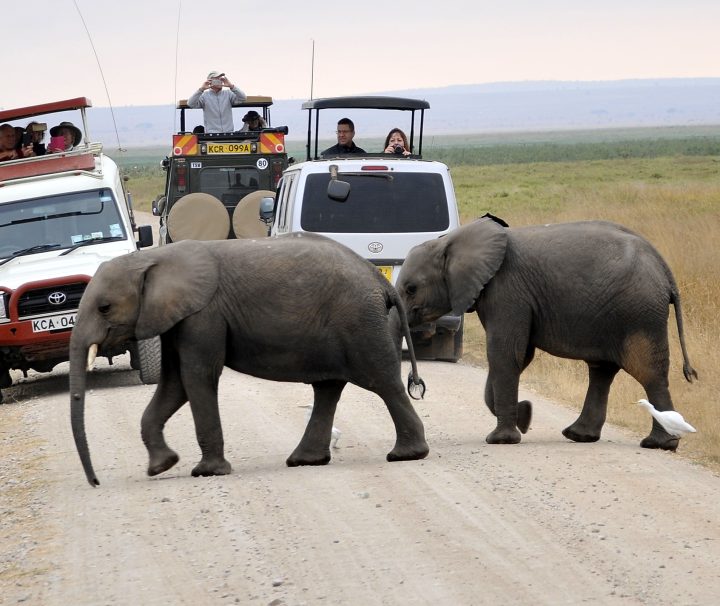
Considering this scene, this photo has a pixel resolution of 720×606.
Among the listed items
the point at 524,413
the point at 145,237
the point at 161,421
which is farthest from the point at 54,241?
the point at 524,413

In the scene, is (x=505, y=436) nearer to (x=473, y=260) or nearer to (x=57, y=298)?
(x=473, y=260)

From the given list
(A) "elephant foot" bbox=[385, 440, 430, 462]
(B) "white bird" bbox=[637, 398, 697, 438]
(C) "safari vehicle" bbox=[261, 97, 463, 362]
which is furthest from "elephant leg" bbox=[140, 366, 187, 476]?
(C) "safari vehicle" bbox=[261, 97, 463, 362]

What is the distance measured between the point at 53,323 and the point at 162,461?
4.43m

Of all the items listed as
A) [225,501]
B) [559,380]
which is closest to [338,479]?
[225,501]

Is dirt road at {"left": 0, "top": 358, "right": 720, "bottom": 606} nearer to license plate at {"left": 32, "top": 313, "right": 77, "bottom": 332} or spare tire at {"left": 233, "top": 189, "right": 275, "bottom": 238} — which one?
license plate at {"left": 32, "top": 313, "right": 77, "bottom": 332}

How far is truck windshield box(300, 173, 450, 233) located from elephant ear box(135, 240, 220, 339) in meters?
4.67

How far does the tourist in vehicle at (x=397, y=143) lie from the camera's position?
598 inches

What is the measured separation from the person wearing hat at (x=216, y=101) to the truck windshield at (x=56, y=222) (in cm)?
754

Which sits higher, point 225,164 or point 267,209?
point 267,209

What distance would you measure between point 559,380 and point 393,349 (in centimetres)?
444


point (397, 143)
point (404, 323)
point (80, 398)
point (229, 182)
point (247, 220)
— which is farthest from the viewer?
point (229, 182)

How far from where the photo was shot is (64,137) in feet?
54.3

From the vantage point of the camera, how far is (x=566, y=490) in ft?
24.8

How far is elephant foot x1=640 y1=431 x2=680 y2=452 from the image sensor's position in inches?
357
